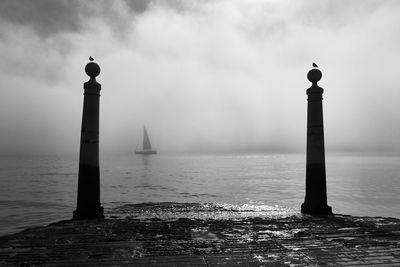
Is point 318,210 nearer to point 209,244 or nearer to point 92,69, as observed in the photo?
point 209,244

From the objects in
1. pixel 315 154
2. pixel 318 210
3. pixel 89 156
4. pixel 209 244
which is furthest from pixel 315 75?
pixel 89 156

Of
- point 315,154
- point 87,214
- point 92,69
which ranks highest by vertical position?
point 92,69

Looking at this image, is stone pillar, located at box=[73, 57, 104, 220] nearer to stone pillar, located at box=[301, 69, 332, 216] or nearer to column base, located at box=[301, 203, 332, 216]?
column base, located at box=[301, 203, 332, 216]

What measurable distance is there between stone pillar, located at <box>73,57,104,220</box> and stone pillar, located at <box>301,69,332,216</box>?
615 centimetres

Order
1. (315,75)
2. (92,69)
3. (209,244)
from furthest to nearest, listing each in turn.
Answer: (315,75)
(92,69)
(209,244)

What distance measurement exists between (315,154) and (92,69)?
275 inches

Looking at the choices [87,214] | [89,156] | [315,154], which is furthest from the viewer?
[315,154]

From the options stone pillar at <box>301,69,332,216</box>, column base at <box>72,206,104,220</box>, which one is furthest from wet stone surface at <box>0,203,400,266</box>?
stone pillar at <box>301,69,332,216</box>

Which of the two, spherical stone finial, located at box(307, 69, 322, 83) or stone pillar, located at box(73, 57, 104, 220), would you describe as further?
spherical stone finial, located at box(307, 69, 322, 83)

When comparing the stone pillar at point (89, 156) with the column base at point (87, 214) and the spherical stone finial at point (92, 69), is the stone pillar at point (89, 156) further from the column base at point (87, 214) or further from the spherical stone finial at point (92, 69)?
the spherical stone finial at point (92, 69)

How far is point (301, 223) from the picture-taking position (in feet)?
25.3

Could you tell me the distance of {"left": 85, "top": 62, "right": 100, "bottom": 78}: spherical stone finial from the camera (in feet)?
30.4

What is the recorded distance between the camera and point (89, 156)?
9086 mm

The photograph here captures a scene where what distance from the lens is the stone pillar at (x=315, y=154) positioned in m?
9.52
